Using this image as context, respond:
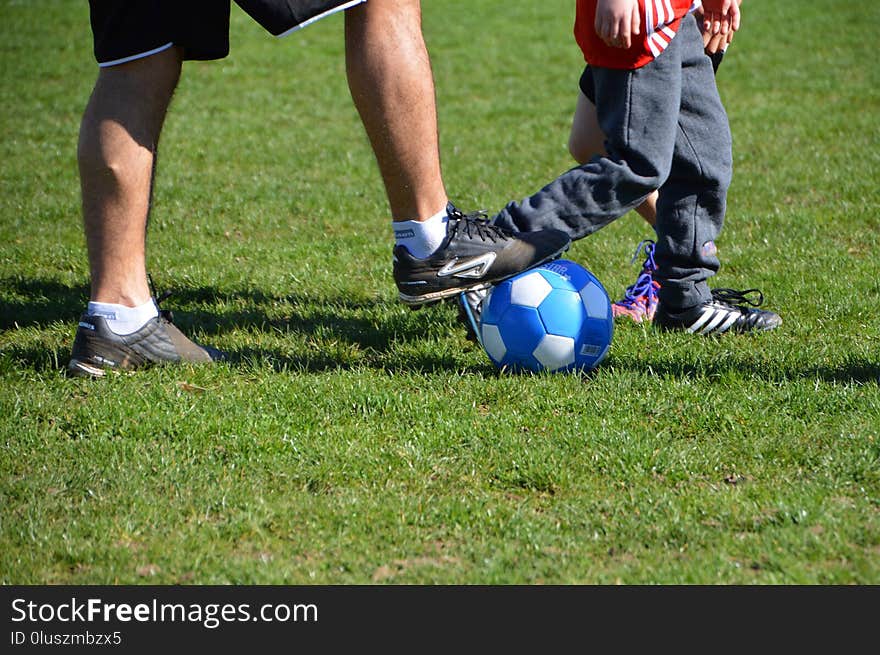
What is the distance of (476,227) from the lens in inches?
149

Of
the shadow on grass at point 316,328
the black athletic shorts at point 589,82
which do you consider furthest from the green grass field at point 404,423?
the black athletic shorts at point 589,82

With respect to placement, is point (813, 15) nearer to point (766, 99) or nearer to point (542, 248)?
point (766, 99)

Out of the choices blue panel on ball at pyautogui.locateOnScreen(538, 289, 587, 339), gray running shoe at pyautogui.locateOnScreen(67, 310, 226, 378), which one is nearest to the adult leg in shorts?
gray running shoe at pyautogui.locateOnScreen(67, 310, 226, 378)

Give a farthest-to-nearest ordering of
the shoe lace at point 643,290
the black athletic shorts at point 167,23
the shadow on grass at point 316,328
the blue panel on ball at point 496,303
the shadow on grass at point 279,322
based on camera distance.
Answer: the shoe lace at point 643,290
the shadow on grass at point 279,322
the shadow on grass at point 316,328
the blue panel on ball at point 496,303
the black athletic shorts at point 167,23

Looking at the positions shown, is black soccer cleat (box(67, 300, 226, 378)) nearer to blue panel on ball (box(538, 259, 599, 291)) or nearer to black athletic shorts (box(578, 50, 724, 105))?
blue panel on ball (box(538, 259, 599, 291))

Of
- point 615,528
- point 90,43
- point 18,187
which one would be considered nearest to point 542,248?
point 615,528

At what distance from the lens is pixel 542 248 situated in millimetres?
3811

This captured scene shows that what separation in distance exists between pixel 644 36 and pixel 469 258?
3.35ft

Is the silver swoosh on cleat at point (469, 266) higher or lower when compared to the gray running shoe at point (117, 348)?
higher

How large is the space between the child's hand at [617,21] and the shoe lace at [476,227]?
76cm

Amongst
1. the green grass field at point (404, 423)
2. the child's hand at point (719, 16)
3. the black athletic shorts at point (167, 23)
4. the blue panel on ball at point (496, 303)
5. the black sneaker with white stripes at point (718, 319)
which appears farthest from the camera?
the black sneaker with white stripes at point (718, 319)

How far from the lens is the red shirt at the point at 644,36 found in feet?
12.5

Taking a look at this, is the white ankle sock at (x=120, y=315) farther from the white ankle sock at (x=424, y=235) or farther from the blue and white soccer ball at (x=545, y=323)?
the blue and white soccer ball at (x=545, y=323)

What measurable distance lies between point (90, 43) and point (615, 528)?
1361 centimetres
